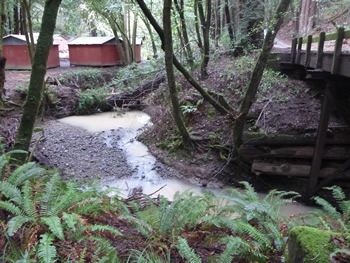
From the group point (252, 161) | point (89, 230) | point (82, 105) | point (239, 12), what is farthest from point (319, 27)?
point (89, 230)

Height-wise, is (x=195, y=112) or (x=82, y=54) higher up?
(x=82, y=54)

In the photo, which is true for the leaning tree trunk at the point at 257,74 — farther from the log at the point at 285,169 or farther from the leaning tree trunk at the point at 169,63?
the leaning tree trunk at the point at 169,63

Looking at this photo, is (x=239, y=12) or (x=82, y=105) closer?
(x=239, y=12)

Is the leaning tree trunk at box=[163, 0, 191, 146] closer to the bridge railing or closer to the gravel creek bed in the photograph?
the gravel creek bed

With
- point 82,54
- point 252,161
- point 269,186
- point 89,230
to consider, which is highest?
point 82,54

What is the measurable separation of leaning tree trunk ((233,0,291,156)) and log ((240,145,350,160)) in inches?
15.1

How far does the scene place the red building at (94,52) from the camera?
728 inches

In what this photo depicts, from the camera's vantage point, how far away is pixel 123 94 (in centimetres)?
1386

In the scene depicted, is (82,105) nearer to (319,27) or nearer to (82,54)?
(82,54)

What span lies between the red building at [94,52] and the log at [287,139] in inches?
564

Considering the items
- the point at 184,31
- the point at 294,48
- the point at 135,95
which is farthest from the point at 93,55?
the point at 294,48

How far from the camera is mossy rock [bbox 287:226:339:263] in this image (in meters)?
1.49

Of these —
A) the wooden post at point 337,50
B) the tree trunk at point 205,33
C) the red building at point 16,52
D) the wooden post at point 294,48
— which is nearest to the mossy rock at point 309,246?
the wooden post at point 337,50

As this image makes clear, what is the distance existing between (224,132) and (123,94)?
7173 mm
